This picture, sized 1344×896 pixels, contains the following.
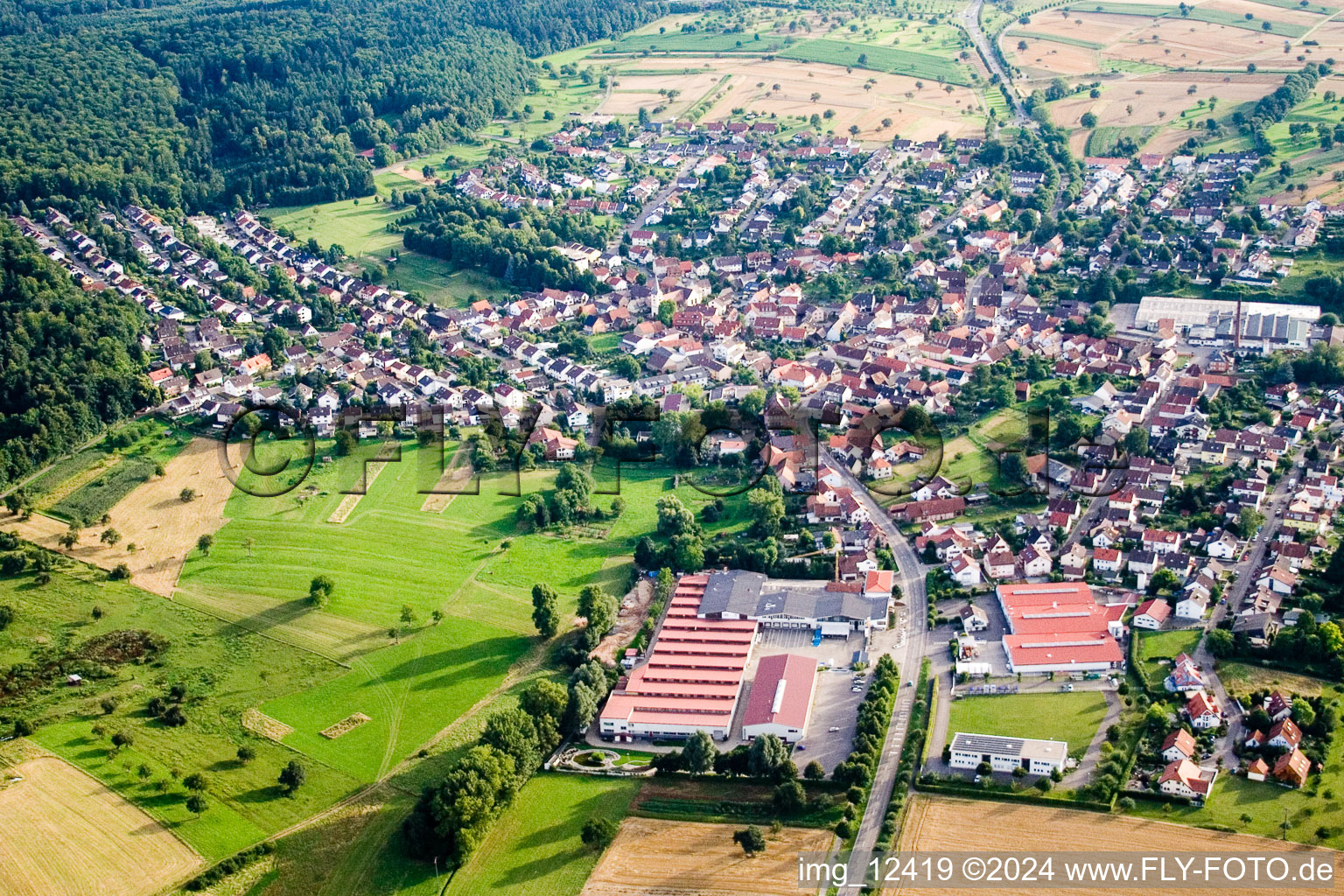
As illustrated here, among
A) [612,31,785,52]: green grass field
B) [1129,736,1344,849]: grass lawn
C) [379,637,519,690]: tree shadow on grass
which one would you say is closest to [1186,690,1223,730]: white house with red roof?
[1129,736,1344,849]: grass lawn

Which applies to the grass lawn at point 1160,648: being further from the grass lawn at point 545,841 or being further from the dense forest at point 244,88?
the dense forest at point 244,88

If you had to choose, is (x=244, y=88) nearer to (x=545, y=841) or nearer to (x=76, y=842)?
(x=76, y=842)

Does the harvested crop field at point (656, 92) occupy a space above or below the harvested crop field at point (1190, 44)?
below

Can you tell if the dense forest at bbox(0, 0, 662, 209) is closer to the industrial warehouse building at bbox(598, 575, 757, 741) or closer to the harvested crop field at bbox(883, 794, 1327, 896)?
the industrial warehouse building at bbox(598, 575, 757, 741)

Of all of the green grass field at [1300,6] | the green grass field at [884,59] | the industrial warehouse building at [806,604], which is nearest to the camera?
the industrial warehouse building at [806,604]

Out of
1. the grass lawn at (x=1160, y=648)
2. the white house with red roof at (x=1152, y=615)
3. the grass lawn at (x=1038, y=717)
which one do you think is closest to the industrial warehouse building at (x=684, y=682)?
the grass lawn at (x=1038, y=717)

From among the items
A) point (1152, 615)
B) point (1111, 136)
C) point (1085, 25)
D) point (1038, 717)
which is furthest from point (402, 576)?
point (1085, 25)
